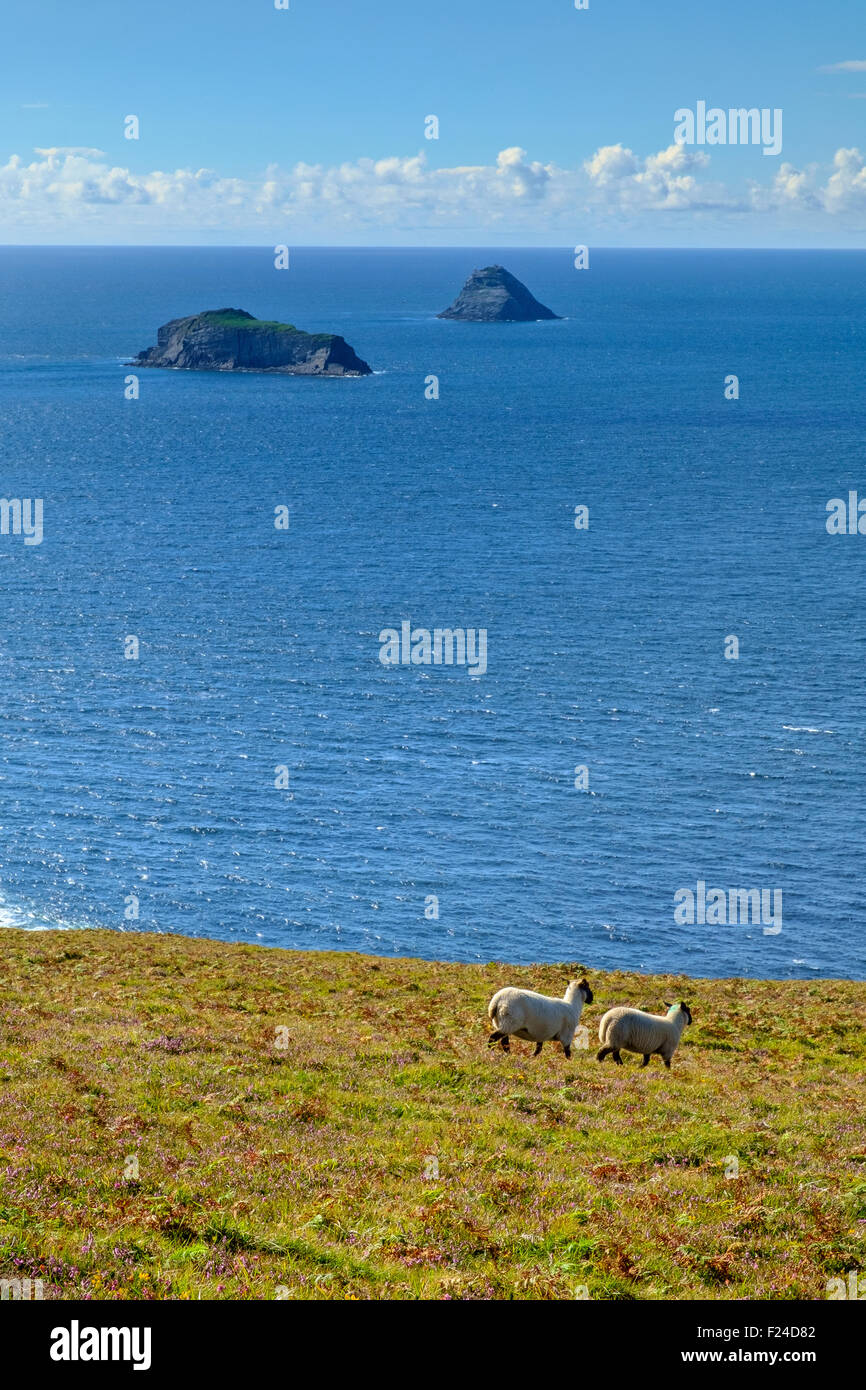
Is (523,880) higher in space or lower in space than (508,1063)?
lower

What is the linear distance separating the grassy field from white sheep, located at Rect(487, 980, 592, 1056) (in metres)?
0.66

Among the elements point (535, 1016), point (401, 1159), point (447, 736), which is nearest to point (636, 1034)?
point (535, 1016)

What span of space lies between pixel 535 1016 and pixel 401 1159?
381 inches

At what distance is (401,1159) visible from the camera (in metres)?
19.5

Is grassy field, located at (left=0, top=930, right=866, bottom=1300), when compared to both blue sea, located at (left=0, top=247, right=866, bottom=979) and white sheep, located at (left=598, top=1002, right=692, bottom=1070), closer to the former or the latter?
white sheep, located at (left=598, top=1002, right=692, bottom=1070)

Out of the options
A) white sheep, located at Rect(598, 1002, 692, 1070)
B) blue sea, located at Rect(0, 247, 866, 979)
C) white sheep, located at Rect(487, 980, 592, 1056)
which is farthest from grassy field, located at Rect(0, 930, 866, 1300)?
blue sea, located at Rect(0, 247, 866, 979)

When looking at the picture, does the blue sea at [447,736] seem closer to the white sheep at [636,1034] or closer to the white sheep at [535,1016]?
the white sheep at [636,1034]

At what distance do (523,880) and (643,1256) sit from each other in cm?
6391

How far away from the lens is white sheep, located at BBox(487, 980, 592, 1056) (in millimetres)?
28688

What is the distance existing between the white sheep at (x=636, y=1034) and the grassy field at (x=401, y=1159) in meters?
0.50

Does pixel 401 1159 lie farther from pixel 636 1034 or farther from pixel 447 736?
pixel 447 736
